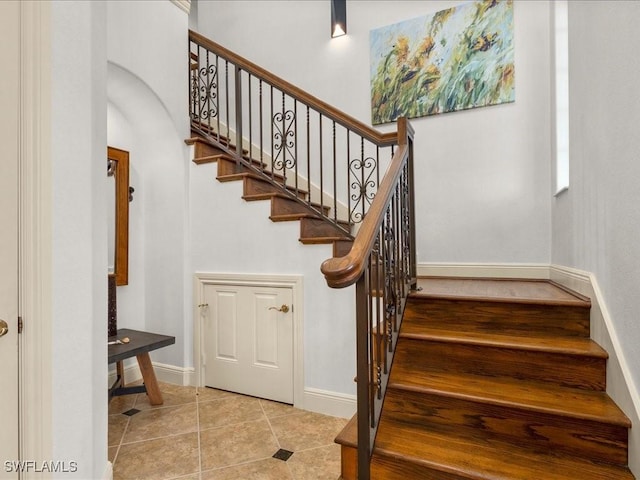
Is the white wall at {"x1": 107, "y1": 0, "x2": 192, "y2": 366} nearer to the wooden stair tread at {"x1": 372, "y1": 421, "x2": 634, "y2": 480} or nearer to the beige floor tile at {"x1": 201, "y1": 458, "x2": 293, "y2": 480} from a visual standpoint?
the beige floor tile at {"x1": 201, "y1": 458, "x2": 293, "y2": 480}

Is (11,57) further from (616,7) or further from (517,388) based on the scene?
(517,388)

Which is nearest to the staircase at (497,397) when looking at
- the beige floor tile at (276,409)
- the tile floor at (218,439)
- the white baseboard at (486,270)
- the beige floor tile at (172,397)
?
the tile floor at (218,439)

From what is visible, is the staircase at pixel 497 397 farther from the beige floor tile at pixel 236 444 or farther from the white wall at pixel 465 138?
the white wall at pixel 465 138

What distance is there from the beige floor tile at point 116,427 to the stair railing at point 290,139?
6.40 ft

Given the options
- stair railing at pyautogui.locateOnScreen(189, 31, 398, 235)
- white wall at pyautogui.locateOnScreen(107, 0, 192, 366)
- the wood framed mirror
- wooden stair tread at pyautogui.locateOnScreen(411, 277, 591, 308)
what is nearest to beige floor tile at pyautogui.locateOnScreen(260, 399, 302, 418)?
white wall at pyautogui.locateOnScreen(107, 0, 192, 366)

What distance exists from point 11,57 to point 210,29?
11.8 ft

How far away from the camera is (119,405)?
2.71 meters

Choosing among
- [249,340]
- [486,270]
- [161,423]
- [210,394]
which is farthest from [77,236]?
[486,270]

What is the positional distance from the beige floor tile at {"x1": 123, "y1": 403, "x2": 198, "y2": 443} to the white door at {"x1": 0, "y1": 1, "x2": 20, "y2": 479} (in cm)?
97

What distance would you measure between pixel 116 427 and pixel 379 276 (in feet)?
6.64

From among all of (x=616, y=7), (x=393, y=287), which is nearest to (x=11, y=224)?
(x=393, y=287)

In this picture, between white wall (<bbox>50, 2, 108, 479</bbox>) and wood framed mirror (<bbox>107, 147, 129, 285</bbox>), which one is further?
wood framed mirror (<bbox>107, 147, 129, 285</bbox>)

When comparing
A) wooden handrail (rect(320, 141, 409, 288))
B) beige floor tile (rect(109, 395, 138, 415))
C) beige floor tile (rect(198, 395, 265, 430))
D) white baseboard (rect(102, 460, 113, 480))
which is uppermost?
wooden handrail (rect(320, 141, 409, 288))

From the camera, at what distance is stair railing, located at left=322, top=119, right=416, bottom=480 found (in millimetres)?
1329
